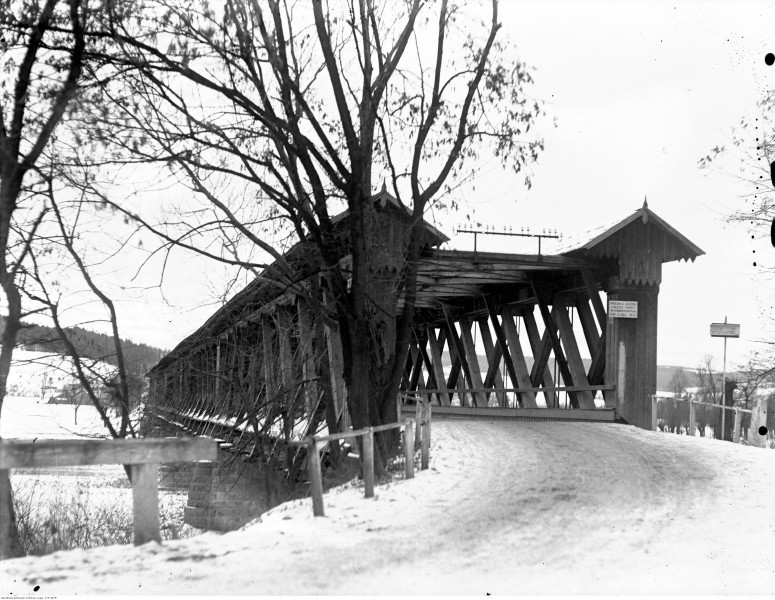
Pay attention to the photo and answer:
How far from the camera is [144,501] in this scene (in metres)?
6.17

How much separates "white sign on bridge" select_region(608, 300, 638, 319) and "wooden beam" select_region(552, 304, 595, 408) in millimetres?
1312

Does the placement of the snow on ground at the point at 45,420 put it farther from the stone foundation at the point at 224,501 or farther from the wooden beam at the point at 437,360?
the wooden beam at the point at 437,360

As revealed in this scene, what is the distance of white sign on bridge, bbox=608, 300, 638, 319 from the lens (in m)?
19.3

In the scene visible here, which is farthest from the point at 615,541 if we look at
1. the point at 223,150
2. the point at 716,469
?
the point at 223,150

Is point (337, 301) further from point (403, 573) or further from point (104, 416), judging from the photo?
point (403, 573)

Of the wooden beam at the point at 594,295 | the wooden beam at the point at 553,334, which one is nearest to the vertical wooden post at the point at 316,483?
the wooden beam at the point at 594,295

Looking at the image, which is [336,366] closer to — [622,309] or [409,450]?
[409,450]

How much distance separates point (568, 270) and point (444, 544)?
14.4 meters

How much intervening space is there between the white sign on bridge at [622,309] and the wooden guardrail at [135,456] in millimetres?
14252

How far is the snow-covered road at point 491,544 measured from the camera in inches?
212

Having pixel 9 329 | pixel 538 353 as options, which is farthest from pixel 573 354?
pixel 9 329

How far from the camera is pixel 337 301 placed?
1193cm

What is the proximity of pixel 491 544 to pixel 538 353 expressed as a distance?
1604 centimetres

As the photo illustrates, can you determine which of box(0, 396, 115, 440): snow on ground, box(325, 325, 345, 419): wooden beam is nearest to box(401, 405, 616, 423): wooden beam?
box(325, 325, 345, 419): wooden beam
